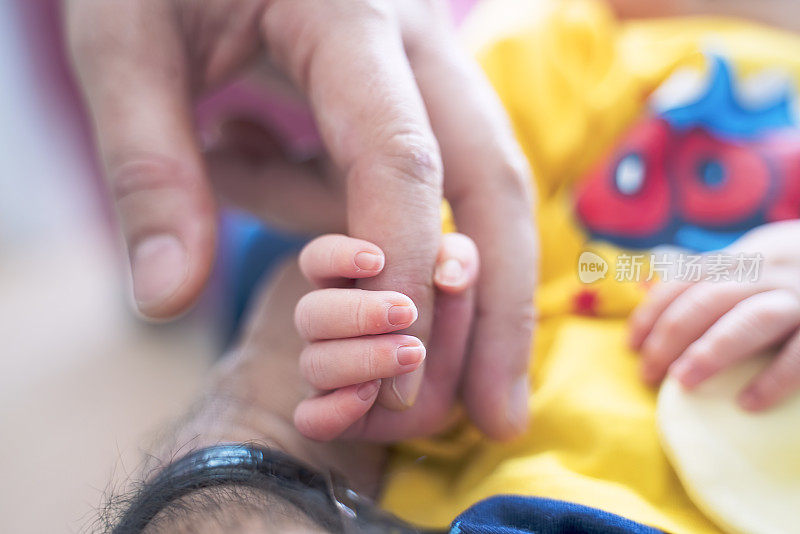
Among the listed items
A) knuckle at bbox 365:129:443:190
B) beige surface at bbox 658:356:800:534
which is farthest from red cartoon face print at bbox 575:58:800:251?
knuckle at bbox 365:129:443:190

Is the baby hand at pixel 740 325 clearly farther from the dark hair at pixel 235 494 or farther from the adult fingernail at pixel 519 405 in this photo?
the dark hair at pixel 235 494

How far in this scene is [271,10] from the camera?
0.46m

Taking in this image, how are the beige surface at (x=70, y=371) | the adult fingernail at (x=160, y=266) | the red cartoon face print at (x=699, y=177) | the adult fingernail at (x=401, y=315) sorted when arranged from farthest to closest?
the beige surface at (x=70, y=371)
the red cartoon face print at (x=699, y=177)
the adult fingernail at (x=160, y=266)
the adult fingernail at (x=401, y=315)

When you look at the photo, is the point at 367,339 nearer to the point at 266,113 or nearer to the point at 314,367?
the point at 314,367

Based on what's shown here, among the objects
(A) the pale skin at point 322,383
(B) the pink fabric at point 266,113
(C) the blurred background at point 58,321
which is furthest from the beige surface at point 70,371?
(B) the pink fabric at point 266,113

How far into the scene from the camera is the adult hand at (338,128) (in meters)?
0.39

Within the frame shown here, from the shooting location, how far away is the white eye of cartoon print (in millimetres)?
591

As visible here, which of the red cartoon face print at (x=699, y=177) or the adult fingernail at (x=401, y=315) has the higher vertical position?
the adult fingernail at (x=401, y=315)

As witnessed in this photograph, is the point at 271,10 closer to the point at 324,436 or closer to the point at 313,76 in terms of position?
the point at 313,76

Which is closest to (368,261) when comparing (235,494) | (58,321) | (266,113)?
(235,494)

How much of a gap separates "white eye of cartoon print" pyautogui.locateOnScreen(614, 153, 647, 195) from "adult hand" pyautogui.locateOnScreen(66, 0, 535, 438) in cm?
17

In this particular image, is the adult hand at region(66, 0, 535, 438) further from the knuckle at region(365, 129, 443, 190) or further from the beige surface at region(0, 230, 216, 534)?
the beige surface at region(0, 230, 216, 534)

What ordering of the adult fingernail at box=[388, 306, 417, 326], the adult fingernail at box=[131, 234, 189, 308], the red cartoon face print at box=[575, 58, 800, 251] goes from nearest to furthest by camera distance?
1. the adult fingernail at box=[388, 306, 417, 326]
2. the adult fingernail at box=[131, 234, 189, 308]
3. the red cartoon face print at box=[575, 58, 800, 251]

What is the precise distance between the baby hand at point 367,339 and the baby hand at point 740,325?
0.15 meters
